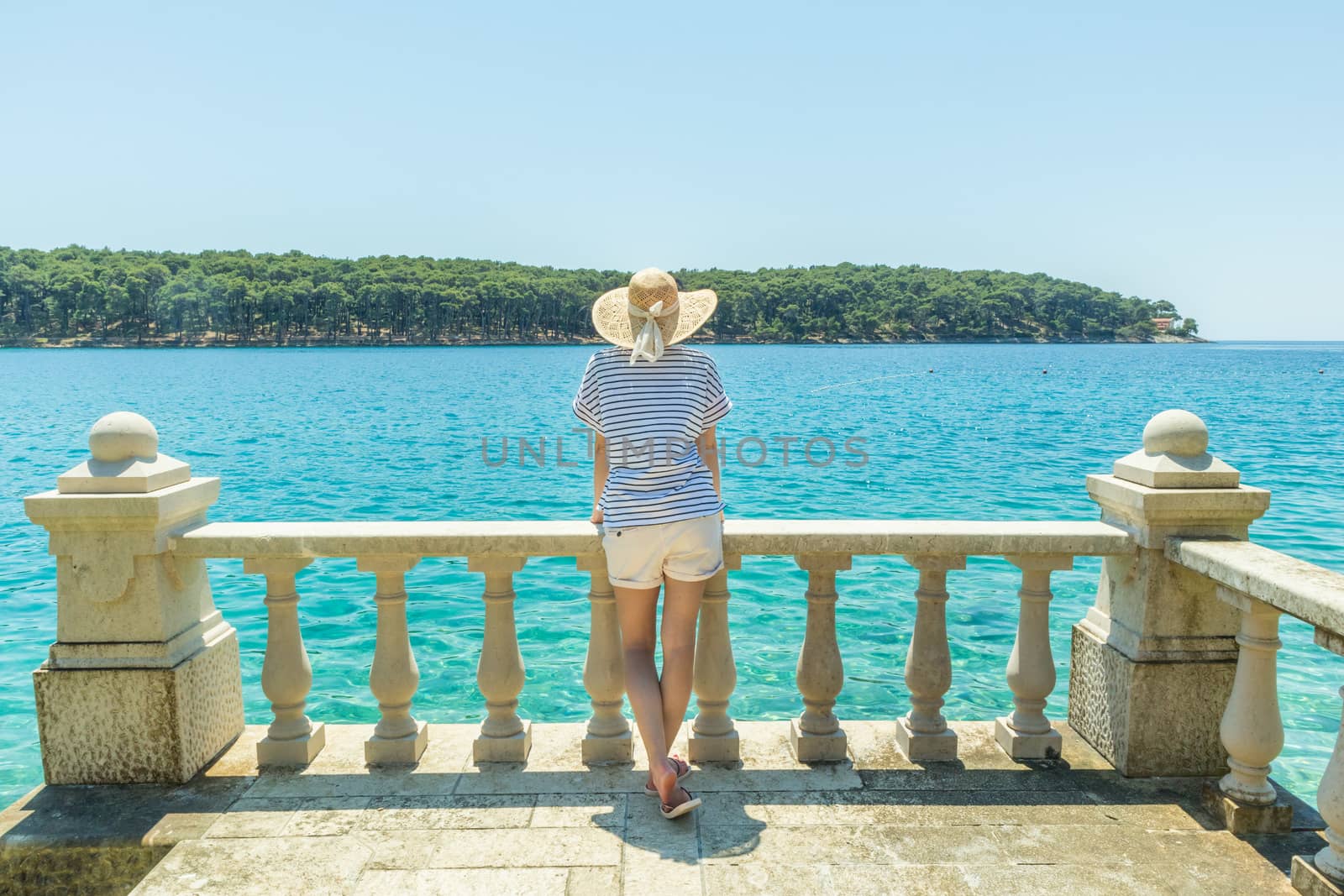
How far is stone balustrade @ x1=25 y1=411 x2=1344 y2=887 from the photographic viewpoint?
358 centimetres

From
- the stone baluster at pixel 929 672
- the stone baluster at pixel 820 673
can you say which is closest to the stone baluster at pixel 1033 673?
the stone baluster at pixel 929 672

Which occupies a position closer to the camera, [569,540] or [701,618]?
[569,540]

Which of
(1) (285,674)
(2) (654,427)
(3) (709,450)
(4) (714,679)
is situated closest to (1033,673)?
(4) (714,679)

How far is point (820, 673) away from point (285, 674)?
227 cm

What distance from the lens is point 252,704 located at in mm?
9336

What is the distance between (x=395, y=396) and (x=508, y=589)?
51.0 metres

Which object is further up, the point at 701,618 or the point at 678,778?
the point at 701,618

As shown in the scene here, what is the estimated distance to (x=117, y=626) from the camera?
362cm

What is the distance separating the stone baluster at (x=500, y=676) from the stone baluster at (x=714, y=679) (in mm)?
752

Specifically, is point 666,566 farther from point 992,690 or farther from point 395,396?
point 395,396

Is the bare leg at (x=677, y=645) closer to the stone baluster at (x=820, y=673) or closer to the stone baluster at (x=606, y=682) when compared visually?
the stone baluster at (x=606, y=682)

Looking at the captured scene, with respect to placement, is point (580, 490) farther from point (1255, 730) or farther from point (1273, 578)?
point (1273, 578)

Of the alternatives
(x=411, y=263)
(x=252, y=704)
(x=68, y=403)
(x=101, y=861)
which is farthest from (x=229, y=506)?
(x=411, y=263)

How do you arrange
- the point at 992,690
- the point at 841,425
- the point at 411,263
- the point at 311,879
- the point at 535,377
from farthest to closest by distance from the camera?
the point at 411,263
the point at 535,377
the point at 841,425
the point at 992,690
the point at 311,879
